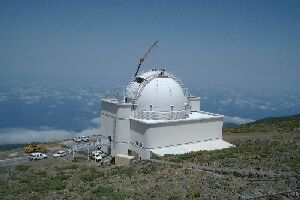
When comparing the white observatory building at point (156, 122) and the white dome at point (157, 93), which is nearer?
the white observatory building at point (156, 122)

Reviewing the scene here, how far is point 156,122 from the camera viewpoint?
30.2 m

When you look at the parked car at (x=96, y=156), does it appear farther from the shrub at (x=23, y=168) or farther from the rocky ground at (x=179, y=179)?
the shrub at (x=23, y=168)

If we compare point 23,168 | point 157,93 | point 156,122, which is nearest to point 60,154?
point 23,168

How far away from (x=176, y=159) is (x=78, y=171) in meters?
7.57

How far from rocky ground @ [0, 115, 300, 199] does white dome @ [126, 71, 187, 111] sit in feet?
19.5

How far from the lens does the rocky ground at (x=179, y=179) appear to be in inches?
680

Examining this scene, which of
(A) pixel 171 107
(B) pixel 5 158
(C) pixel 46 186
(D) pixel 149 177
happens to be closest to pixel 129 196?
(D) pixel 149 177

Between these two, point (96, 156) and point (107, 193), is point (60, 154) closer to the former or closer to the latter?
point (96, 156)

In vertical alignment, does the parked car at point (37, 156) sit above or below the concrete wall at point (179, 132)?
below

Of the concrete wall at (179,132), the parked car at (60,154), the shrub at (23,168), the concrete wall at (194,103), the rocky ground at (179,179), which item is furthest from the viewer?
the concrete wall at (194,103)

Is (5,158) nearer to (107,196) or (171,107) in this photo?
(171,107)

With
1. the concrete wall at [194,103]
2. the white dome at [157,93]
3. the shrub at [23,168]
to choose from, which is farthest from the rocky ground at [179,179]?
the concrete wall at [194,103]

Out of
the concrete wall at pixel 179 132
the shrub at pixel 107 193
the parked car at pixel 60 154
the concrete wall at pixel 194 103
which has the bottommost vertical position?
the parked car at pixel 60 154

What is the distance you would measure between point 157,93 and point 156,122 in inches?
145
